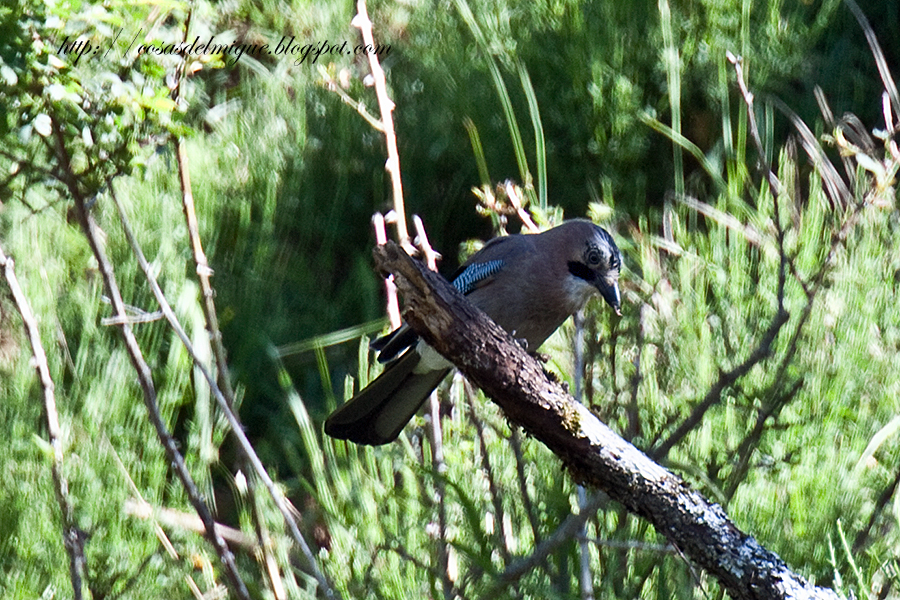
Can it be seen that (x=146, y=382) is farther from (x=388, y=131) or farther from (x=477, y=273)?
(x=477, y=273)

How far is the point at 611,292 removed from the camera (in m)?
2.94

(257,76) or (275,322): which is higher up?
(257,76)

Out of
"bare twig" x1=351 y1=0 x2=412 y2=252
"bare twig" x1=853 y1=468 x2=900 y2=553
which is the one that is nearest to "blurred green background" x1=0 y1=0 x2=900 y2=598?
"bare twig" x1=853 y1=468 x2=900 y2=553

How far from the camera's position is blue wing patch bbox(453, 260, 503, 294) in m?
3.28

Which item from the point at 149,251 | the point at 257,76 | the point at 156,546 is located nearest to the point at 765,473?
the point at 156,546

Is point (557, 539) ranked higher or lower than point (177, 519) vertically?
higher

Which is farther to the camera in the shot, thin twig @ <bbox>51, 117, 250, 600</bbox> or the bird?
the bird

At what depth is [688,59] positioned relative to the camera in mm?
4371

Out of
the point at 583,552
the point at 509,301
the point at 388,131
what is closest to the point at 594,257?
the point at 509,301

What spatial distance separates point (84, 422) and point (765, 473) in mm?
2075

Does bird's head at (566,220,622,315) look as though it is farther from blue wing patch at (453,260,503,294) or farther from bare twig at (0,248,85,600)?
bare twig at (0,248,85,600)

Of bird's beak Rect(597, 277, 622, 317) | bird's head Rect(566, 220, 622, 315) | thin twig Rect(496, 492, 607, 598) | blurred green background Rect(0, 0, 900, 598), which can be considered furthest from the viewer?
bird's head Rect(566, 220, 622, 315)

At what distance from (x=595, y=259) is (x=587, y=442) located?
45.9 inches

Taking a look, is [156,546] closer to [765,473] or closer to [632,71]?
[765,473]
